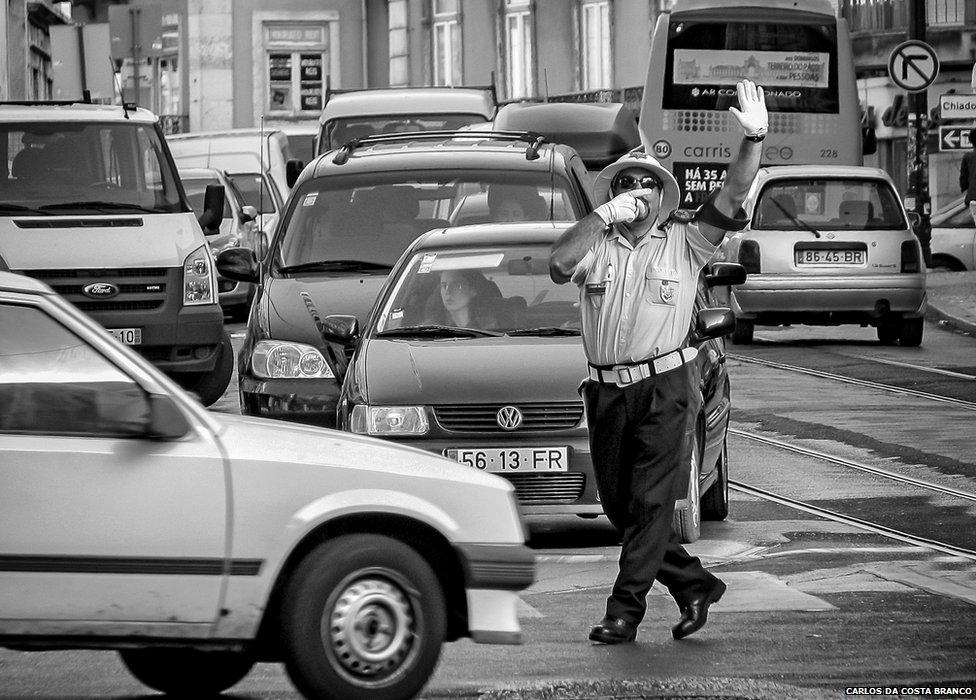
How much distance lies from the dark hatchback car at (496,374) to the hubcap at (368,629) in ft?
9.79

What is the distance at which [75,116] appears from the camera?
1612cm

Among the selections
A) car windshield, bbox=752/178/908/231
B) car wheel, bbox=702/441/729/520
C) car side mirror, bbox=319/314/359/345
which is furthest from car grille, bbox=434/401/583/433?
car windshield, bbox=752/178/908/231

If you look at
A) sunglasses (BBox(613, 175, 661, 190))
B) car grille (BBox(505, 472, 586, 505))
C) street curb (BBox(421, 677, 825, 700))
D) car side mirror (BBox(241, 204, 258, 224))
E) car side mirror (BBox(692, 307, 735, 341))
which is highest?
sunglasses (BBox(613, 175, 661, 190))

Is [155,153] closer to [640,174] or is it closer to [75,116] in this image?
[75,116]

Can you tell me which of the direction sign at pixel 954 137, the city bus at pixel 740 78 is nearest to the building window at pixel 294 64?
the city bus at pixel 740 78

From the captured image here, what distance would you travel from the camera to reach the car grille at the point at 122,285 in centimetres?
1537

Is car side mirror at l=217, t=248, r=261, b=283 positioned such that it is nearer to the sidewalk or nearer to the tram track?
the tram track

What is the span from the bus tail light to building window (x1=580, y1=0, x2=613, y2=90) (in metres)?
29.8

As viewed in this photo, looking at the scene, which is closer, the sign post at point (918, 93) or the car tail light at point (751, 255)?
the car tail light at point (751, 255)

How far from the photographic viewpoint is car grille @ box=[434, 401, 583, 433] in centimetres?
953

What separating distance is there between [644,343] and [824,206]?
554 inches

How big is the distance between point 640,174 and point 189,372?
27.5ft

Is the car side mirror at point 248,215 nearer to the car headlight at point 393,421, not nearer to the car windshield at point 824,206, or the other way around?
the car windshield at point 824,206

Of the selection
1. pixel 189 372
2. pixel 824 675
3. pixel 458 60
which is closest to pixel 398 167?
pixel 189 372
